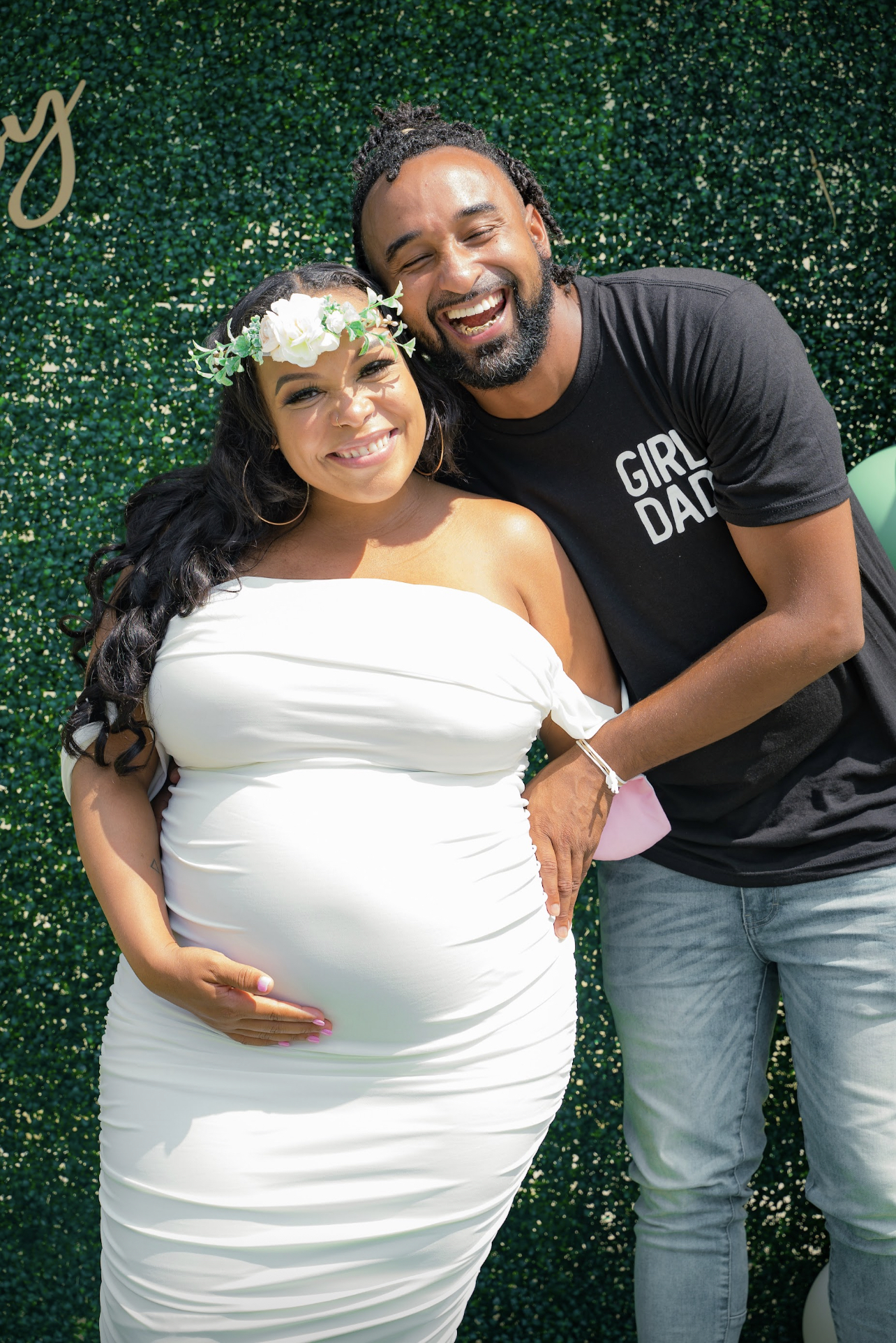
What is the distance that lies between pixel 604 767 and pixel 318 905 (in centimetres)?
58

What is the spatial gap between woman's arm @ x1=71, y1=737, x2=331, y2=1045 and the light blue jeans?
0.75 metres

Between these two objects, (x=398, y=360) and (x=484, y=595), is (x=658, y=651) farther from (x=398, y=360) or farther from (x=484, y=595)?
(x=398, y=360)

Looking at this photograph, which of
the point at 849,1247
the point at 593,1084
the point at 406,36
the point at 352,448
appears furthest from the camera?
the point at 593,1084

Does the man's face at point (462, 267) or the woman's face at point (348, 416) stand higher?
the man's face at point (462, 267)

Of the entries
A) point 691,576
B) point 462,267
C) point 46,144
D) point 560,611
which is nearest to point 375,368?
point 462,267

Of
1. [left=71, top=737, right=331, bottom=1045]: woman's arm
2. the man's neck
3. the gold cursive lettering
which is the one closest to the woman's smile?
the man's neck

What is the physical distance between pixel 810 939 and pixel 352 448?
1232mm

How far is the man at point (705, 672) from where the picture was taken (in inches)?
68.7

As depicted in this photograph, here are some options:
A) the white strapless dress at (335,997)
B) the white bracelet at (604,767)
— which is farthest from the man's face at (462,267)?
the white bracelet at (604,767)

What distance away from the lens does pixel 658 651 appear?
6.29 feet

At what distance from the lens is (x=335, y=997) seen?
63.5 inches

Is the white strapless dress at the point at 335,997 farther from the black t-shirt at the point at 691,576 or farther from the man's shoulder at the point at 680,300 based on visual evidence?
the man's shoulder at the point at 680,300

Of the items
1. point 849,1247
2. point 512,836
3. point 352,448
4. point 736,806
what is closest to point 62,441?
point 352,448

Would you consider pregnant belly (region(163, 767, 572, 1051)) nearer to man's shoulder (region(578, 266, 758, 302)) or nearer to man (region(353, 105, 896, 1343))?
man (region(353, 105, 896, 1343))
